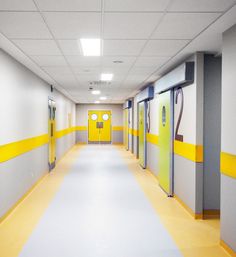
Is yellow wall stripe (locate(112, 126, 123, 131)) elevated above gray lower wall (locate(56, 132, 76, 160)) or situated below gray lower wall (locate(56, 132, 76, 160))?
above

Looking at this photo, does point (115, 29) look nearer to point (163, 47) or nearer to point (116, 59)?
point (163, 47)

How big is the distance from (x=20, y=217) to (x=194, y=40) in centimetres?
372

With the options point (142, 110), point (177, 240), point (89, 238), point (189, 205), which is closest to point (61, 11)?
point (89, 238)

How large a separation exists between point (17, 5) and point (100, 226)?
3.07 metres

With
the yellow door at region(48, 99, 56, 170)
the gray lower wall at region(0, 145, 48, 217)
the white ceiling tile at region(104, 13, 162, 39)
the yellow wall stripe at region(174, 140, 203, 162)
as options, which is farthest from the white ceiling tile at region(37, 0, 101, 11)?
the yellow door at region(48, 99, 56, 170)

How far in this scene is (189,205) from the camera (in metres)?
5.17

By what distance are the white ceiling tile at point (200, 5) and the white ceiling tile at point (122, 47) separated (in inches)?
49.0

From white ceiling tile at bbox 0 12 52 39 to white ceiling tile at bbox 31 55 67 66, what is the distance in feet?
4.07

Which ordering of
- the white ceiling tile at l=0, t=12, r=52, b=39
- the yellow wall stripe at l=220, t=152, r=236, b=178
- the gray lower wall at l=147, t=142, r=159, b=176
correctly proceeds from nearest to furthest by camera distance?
1. the white ceiling tile at l=0, t=12, r=52, b=39
2. the yellow wall stripe at l=220, t=152, r=236, b=178
3. the gray lower wall at l=147, t=142, r=159, b=176

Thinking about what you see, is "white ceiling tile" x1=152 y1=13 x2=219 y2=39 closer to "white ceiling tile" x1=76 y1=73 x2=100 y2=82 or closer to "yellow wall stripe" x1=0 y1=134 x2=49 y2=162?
"yellow wall stripe" x1=0 y1=134 x2=49 y2=162

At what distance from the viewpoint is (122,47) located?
14.8 feet

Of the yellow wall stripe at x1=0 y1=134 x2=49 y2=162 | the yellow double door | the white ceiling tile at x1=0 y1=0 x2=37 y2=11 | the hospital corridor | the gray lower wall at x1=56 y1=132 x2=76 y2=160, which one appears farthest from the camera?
the yellow double door

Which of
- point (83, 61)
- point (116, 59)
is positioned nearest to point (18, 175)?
point (83, 61)

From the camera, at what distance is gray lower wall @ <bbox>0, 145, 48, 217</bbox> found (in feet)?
15.7
